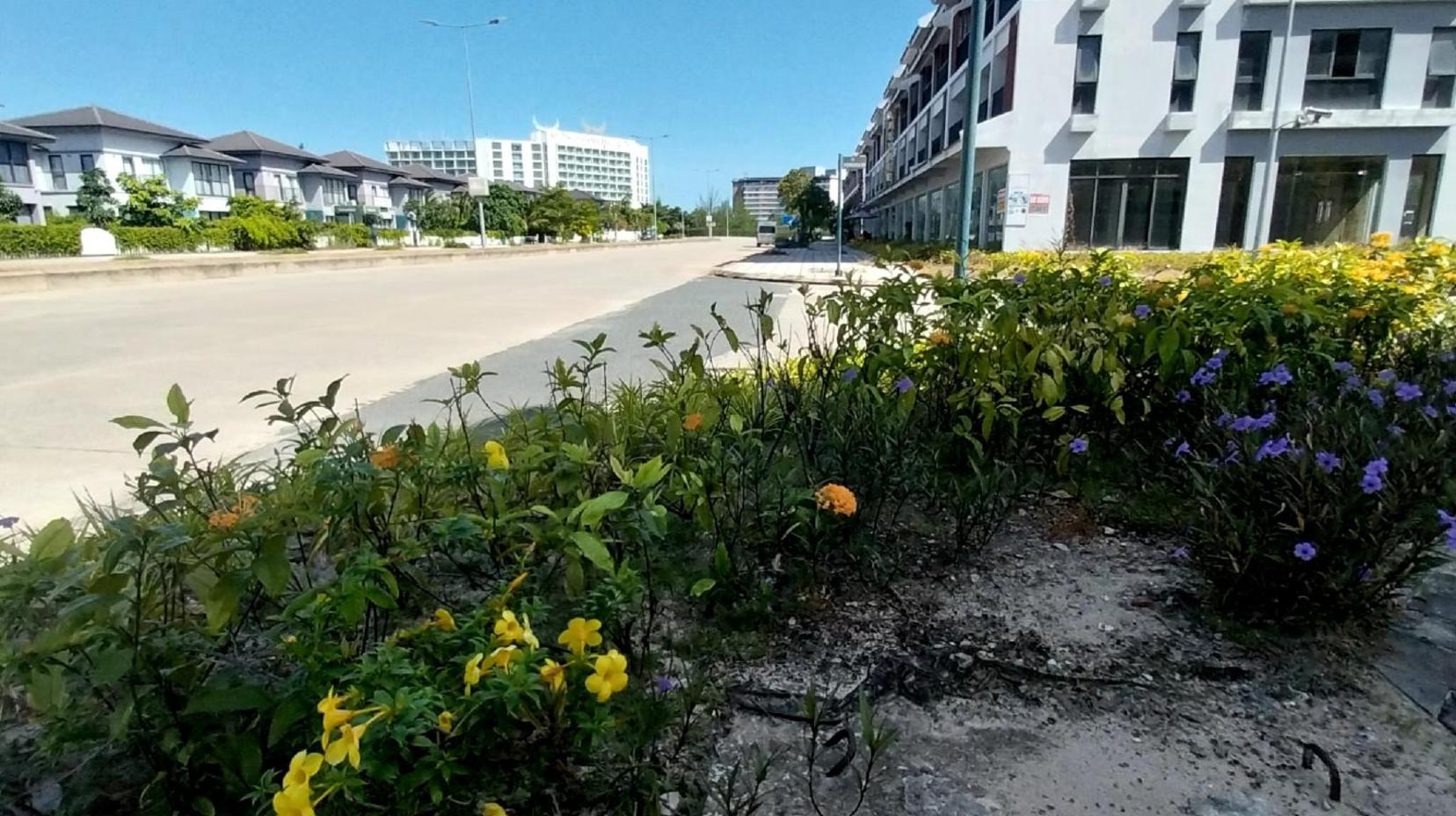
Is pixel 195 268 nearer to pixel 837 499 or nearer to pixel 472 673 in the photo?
pixel 837 499

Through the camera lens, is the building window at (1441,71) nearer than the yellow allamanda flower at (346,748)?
No

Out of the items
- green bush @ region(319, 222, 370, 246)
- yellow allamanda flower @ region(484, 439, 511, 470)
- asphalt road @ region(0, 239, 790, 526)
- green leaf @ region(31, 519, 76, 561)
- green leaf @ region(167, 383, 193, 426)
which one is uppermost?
green bush @ region(319, 222, 370, 246)

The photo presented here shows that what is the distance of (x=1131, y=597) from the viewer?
7.57 feet

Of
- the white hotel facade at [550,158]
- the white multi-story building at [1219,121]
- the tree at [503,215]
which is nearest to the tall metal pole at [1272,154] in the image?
the white multi-story building at [1219,121]

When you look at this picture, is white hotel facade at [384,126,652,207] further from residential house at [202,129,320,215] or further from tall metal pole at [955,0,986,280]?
tall metal pole at [955,0,986,280]

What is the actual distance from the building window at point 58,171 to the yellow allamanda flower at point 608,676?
2428 inches

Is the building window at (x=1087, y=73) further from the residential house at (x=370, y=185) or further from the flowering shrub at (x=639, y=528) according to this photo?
the residential house at (x=370, y=185)

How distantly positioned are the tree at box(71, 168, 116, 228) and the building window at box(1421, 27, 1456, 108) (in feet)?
167

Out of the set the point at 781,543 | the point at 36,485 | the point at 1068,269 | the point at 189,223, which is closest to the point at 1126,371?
the point at 1068,269

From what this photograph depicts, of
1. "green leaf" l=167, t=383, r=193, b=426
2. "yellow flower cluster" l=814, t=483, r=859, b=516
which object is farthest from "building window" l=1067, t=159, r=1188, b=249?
"green leaf" l=167, t=383, r=193, b=426

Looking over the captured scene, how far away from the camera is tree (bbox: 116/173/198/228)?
116ft

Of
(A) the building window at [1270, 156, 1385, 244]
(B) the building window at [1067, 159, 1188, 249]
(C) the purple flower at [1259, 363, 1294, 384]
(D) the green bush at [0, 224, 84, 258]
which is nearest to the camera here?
(C) the purple flower at [1259, 363, 1294, 384]

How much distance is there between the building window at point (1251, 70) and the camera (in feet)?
68.0

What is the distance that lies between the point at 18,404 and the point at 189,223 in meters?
35.2
